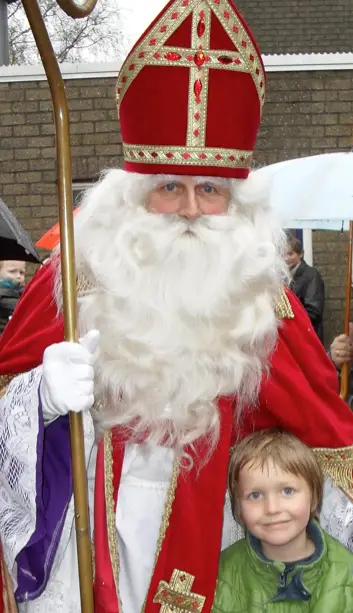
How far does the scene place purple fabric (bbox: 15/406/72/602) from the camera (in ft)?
7.36

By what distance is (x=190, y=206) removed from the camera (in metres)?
2.38

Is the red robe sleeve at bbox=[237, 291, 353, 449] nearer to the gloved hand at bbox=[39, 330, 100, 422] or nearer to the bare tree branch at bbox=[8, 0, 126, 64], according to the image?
the gloved hand at bbox=[39, 330, 100, 422]

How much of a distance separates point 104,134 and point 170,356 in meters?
6.28

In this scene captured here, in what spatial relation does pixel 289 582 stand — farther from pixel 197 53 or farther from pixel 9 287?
pixel 9 287

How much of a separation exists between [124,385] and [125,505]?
340 millimetres

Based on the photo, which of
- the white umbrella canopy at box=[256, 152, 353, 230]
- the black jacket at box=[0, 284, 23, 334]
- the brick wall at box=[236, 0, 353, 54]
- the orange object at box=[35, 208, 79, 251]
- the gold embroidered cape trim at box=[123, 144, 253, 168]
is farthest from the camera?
the brick wall at box=[236, 0, 353, 54]

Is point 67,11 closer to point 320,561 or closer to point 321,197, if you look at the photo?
point 320,561

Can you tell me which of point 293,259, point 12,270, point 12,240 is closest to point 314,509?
point 12,240

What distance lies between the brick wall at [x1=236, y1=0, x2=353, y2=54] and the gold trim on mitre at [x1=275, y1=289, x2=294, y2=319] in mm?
9911

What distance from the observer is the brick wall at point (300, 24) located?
38.5 feet

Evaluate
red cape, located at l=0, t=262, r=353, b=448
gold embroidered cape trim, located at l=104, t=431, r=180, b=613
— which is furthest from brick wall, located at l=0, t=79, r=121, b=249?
gold embroidered cape trim, located at l=104, t=431, r=180, b=613

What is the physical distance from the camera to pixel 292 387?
7.75 feet

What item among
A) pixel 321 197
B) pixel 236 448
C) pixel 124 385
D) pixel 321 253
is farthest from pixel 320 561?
pixel 321 253

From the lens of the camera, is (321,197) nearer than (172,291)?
No
